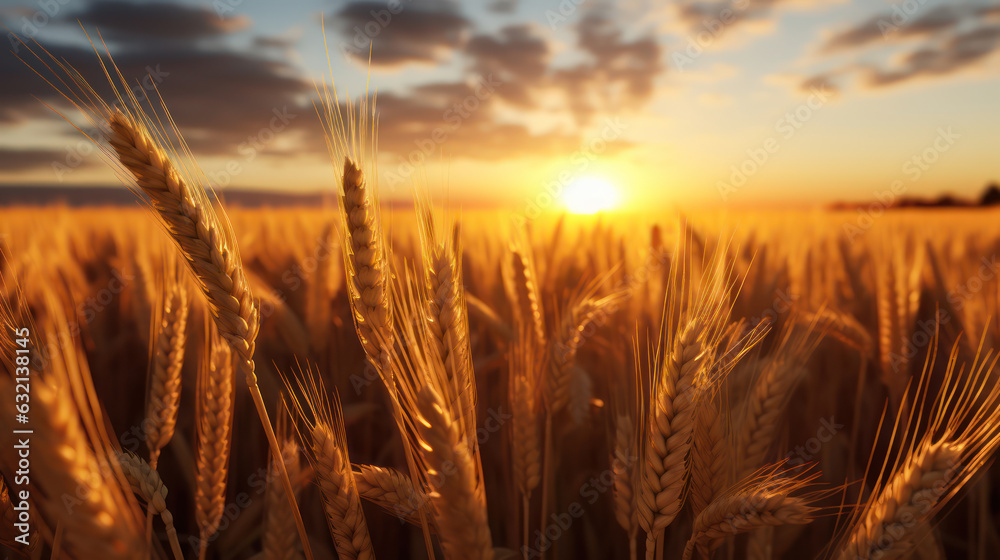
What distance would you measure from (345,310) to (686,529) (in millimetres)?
1995

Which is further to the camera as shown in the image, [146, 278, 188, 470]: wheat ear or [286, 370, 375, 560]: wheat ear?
[146, 278, 188, 470]: wheat ear

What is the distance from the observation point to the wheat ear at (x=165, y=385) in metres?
1.19

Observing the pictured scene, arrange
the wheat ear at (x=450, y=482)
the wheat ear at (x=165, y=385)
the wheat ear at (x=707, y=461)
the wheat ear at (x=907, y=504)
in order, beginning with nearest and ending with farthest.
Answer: the wheat ear at (x=450, y=482), the wheat ear at (x=907, y=504), the wheat ear at (x=707, y=461), the wheat ear at (x=165, y=385)

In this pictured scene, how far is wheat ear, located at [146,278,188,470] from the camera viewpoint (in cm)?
119

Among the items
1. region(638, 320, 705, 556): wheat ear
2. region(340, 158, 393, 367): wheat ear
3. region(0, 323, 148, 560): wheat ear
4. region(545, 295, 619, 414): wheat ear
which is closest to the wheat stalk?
region(340, 158, 393, 367): wheat ear

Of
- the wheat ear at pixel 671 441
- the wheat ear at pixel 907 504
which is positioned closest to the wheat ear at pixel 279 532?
the wheat ear at pixel 671 441

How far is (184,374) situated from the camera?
2293 mm

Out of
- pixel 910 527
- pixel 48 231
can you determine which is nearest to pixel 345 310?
pixel 910 527

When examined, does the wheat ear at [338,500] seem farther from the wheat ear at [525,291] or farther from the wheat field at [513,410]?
the wheat ear at [525,291]

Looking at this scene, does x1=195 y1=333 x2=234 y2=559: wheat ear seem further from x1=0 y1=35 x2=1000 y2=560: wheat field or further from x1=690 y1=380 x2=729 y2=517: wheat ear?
x1=690 y1=380 x2=729 y2=517: wheat ear

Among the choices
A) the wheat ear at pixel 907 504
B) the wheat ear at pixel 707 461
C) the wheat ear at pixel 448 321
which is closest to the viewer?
the wheat ear at pixel 907 504

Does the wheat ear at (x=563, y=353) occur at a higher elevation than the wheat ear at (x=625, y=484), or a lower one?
higher

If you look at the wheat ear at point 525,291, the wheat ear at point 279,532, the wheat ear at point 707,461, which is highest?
the wheat ear at point 525,291

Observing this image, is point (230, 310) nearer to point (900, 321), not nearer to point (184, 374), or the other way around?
point (184, 374)
